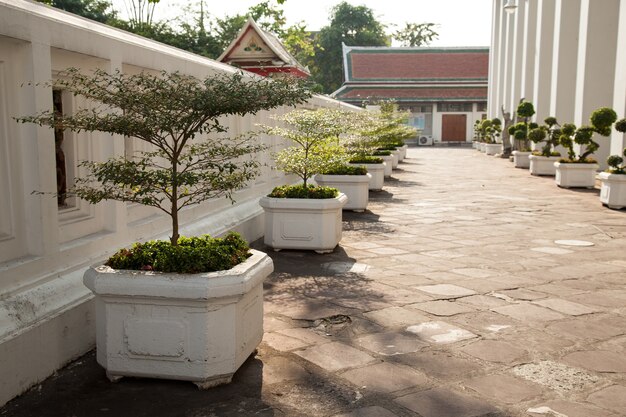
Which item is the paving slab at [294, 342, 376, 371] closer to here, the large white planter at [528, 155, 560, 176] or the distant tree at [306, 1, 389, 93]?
the large white planter at [528, 155, 560, 176]

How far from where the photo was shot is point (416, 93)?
1625 inches

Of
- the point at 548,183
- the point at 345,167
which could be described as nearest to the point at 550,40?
the point at 548,183

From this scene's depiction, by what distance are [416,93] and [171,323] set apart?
130ft

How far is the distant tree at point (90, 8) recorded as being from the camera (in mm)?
31547

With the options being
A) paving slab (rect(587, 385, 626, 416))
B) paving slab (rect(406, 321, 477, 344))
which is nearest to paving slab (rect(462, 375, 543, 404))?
paving slab (rect(587, 385, 626, 416))

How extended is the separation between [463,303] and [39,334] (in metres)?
3.02

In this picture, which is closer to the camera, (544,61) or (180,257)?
(180,257)

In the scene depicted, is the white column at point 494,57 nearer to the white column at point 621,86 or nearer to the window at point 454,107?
the window at point 454,107

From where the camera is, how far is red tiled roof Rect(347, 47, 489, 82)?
4234 cm

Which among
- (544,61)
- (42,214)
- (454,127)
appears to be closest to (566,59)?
(544,61)

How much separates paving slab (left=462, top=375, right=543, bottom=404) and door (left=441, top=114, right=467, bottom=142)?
38569 millimetres

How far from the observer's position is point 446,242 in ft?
25.0

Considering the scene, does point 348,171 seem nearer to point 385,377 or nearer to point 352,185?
point 352,185

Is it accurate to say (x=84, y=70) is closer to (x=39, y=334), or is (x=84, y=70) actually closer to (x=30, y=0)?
(x=30, y=0)
